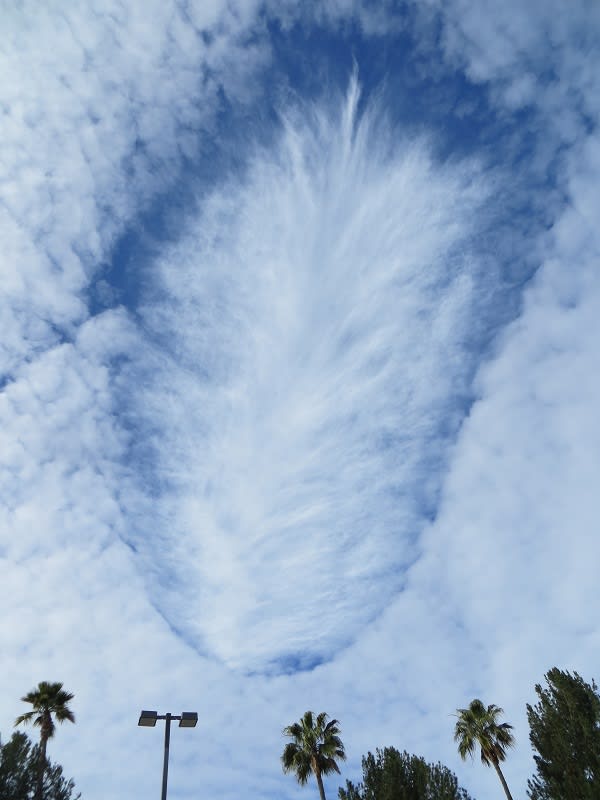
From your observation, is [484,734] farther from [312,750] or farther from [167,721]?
[167,721]

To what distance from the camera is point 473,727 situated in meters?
33.2

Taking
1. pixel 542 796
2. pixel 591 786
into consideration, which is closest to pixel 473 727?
pixel 542 796

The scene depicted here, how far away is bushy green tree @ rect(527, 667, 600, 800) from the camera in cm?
2794

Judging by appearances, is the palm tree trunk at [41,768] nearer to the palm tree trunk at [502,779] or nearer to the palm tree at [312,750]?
the palm tree at [312,750]

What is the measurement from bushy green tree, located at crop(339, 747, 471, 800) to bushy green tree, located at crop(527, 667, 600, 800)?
5409mm

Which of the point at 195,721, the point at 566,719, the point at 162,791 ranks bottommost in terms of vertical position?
the point at 162,791

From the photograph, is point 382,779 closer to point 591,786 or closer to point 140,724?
point 591,786

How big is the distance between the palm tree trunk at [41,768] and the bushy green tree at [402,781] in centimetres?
1602

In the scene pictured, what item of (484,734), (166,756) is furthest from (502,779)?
(166,756)

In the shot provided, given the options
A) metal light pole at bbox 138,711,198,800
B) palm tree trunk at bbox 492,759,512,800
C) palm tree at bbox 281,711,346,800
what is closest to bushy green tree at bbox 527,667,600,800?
palm tree trunk at bbox 492,759,512,800

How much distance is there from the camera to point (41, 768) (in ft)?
94.5

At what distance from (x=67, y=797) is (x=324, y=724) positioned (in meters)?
15.0

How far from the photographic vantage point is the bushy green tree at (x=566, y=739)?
27938 millimetres

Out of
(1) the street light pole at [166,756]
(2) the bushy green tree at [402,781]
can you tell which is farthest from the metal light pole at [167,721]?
(2) the bushy green tree at [402,781]
